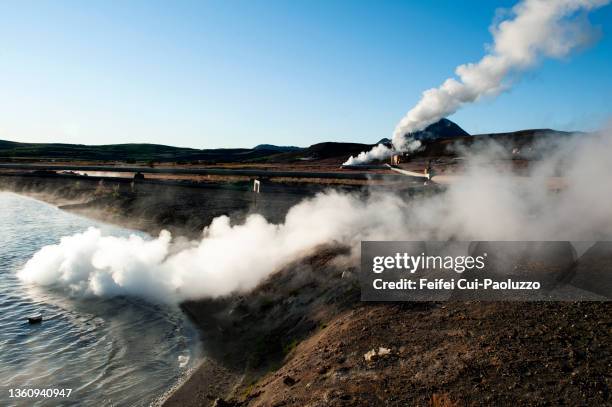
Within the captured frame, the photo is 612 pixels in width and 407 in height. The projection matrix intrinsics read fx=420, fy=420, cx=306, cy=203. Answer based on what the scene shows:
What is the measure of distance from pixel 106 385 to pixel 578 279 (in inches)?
469

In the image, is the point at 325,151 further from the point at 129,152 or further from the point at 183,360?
the point at 183,360

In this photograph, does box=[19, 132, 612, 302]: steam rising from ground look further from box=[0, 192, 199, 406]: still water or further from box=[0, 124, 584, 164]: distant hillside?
box=[0, 124, 584, 164]: distant hillside

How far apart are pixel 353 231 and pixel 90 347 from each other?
10.1 metres

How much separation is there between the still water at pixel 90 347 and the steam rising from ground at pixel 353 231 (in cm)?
127

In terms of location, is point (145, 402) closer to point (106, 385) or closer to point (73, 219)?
point (106, 385)

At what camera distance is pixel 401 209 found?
19328mm

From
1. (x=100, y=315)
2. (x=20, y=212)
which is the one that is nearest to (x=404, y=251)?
(x=100, y=315)

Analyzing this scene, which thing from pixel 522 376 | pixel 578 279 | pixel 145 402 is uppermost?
pixel 578 279

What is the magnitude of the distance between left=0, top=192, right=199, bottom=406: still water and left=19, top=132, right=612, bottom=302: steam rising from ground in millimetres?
1268

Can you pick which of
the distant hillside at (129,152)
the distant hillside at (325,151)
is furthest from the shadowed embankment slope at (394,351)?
the distant hillside at (129,152)

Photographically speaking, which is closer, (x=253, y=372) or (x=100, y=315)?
(x=253, y=372)

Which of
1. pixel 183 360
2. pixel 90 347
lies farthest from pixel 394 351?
pixel 90 347

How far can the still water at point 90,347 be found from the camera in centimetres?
1067

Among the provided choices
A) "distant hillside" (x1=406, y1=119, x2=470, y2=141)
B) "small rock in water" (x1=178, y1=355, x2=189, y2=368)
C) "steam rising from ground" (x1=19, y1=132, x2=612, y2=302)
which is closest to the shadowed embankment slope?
"small rock in water" (x1=178, y1=355, x2=189, y2=368)
